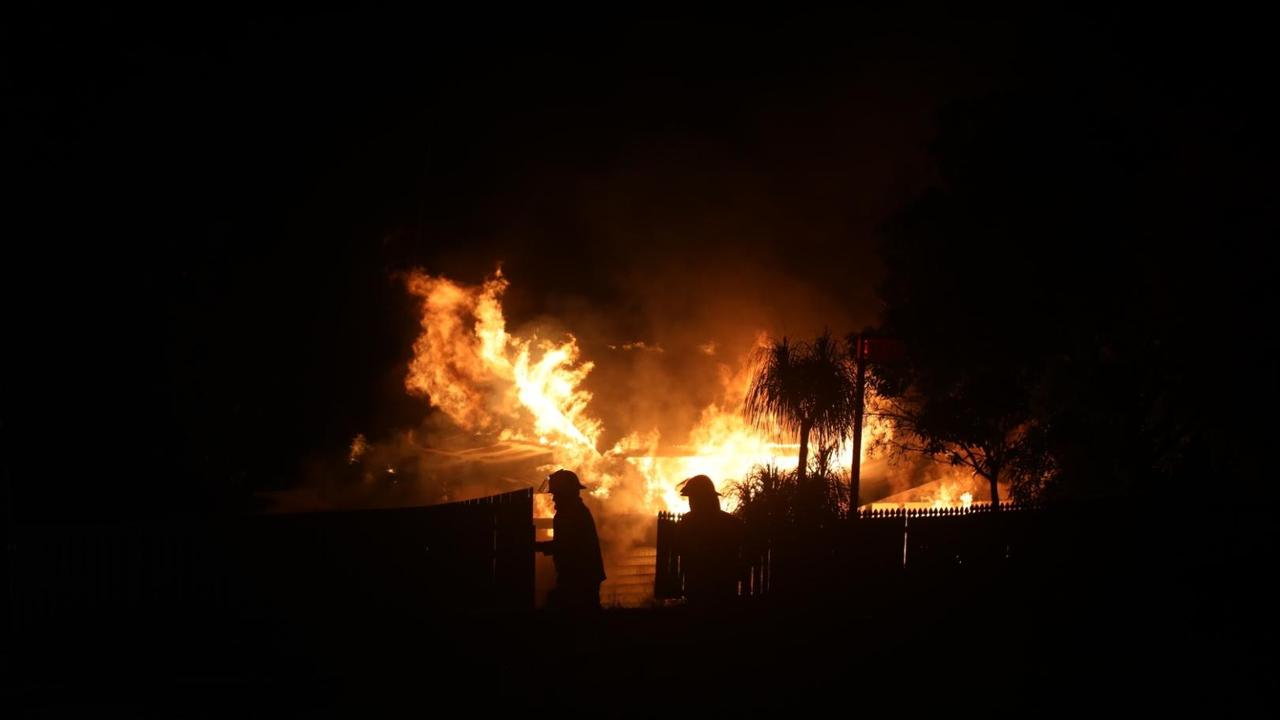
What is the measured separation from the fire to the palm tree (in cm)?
662

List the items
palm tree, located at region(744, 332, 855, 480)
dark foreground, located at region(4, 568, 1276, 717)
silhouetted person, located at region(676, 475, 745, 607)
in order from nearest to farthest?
dark foreground, located at region(4, 568, 1276, 717), silhouetted person, located at region(676, 475, 745, 607), palm tree, located at region(744, 332, 855, 480)

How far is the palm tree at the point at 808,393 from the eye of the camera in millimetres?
15750

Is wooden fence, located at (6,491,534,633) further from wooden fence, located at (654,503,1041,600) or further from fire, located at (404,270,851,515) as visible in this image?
fire, located at (404,270,851,515)

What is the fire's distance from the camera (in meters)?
23.1

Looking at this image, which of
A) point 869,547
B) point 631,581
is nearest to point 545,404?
point 631,581

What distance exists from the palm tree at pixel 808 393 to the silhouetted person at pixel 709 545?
755cm

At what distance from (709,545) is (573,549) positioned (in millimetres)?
1079

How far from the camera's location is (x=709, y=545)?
809 centimetres

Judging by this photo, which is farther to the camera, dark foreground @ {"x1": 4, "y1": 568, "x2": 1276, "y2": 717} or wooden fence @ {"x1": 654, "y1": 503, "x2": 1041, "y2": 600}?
wooden fence @ {"x1": 654, "y1": 503, "x2": 1041, "y2": 600}

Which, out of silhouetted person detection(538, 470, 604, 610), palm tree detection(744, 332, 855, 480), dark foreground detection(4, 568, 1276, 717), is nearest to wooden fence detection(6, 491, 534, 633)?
dark foreground detection(4, 568, 1276, 717)

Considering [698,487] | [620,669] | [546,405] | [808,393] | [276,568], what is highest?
[546,405]

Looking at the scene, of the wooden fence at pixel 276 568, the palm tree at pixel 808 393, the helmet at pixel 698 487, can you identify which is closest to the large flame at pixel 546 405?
the palm tree at pixel 808 393

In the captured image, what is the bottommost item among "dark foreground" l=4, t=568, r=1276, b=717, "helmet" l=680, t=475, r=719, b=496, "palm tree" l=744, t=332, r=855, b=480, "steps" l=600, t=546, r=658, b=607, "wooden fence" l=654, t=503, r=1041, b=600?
"steps" l=600, t=546, r=658, b=607

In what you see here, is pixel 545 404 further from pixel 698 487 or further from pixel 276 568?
pixel 698 487
